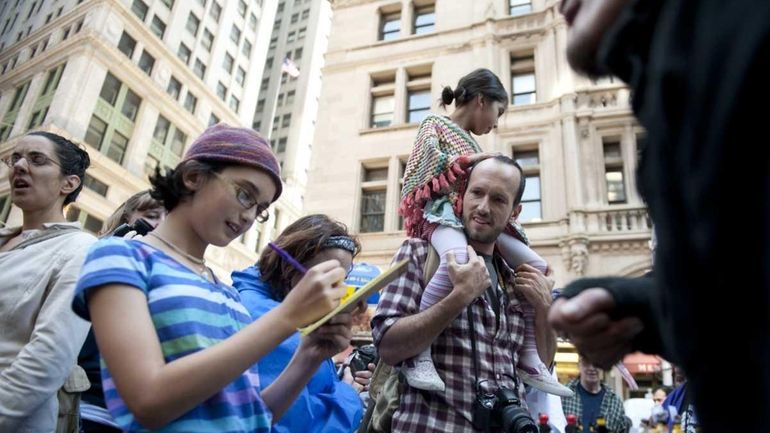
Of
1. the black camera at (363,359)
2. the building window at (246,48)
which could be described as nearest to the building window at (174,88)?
the building window at (246,48)

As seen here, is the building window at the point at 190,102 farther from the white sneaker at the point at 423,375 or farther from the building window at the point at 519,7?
the white sneaker at the point at 423,375

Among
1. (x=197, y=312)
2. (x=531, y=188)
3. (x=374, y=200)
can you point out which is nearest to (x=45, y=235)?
(x=197, y=312)

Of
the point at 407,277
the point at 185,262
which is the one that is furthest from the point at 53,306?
the point at 407,277

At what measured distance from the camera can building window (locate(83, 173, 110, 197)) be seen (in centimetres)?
2344

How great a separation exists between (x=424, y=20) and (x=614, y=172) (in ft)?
28.5

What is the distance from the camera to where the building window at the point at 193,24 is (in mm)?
32031

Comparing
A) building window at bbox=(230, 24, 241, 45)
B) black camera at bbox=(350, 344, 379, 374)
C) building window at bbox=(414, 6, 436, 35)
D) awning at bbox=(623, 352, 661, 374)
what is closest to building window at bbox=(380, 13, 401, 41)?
building window at bbox=(414, 6, 436, 35)

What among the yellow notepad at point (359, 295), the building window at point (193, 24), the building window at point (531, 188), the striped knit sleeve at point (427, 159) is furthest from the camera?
the building window at point (193, 24)

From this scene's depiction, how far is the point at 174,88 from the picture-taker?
3025 centimetres

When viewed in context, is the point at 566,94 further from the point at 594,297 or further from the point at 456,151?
the point at 594,297

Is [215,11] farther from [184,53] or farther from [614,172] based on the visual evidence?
[614,172]

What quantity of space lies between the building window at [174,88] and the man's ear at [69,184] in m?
30.6

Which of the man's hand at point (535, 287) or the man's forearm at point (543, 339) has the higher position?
the man's hand at point (535, 287)

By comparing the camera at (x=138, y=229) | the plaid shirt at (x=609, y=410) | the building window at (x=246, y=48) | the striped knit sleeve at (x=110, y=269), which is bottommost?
the plaid shirt at (x=609, y=410)
